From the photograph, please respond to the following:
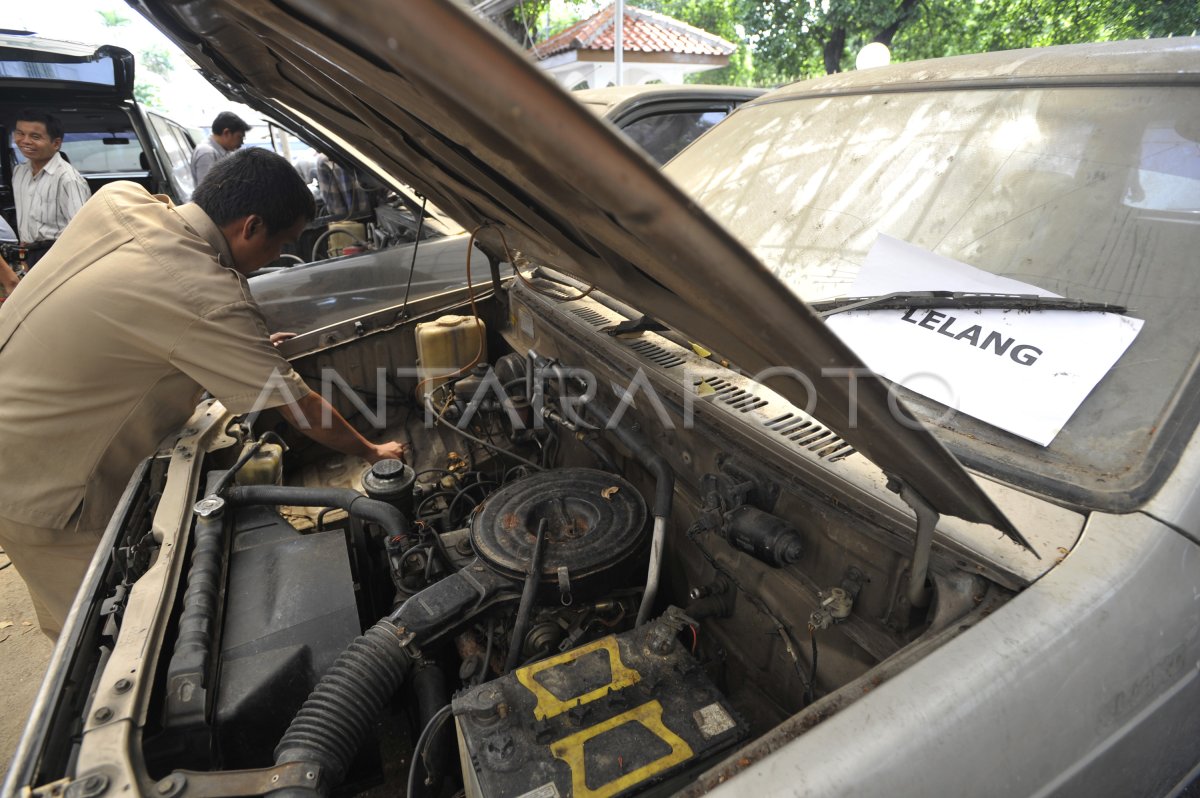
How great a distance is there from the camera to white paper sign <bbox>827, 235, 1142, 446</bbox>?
1.27m

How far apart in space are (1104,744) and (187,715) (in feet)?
5.29

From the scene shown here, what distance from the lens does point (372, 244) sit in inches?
189

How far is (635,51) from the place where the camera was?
15.8 m

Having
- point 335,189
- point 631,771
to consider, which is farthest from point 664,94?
point 631,771

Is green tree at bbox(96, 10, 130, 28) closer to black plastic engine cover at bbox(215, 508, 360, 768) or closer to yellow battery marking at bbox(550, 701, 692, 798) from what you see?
black plastic engine cover at bbox(215, 508, 360, 768)

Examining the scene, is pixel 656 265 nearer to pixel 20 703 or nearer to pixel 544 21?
pixel 20 703

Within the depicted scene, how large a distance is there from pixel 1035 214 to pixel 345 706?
6.29 feet

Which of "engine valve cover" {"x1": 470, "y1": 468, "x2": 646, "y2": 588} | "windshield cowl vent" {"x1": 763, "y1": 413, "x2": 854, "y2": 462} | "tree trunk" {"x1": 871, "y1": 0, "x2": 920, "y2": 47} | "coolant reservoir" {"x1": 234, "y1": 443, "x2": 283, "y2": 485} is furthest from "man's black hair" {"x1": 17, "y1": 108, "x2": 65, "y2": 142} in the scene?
"tree trunk" {"x1": 871, "y1": 0, "x2": 920, "y2": 47}

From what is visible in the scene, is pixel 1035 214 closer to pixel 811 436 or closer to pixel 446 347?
pixel 811 436

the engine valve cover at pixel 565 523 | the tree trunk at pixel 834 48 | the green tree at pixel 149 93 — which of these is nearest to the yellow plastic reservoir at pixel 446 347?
the engine valve cover at pixel 565 523

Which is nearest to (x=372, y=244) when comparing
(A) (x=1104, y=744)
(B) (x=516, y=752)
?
(B) (x=516, y=752)

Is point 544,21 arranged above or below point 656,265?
above

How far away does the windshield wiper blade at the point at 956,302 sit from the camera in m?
1.35

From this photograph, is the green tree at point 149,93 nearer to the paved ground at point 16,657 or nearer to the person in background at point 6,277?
the person in background at point 6,277
